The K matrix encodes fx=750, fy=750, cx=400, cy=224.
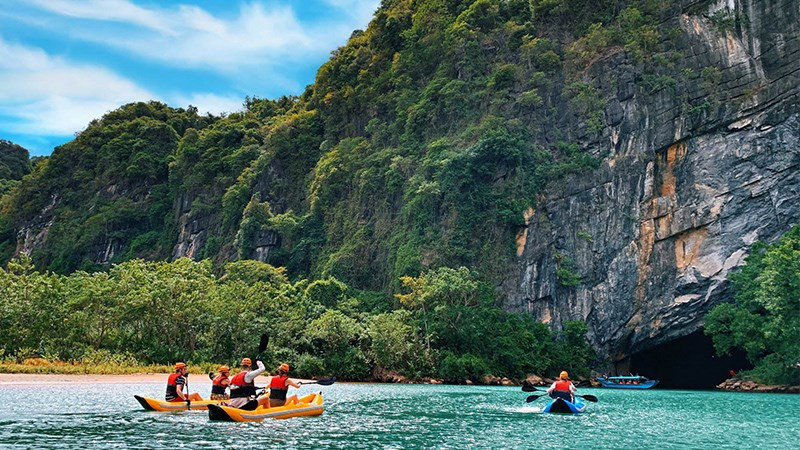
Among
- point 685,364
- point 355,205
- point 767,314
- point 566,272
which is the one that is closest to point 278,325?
point 355,205

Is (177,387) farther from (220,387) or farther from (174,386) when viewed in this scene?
(220,387)

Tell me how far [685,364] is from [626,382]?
1250 cm

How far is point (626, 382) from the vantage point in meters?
41.2

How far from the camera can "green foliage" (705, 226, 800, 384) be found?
124 feet

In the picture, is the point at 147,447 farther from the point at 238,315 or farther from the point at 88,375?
the point at 238,315

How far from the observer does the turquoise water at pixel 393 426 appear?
1477cm

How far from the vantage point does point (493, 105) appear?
170 feet

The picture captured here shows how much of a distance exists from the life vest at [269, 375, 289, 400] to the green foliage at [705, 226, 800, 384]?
1115 inches

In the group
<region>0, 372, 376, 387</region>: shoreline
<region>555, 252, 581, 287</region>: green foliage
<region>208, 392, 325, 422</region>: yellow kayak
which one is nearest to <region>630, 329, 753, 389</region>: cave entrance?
<region>555, 252, 581, 287</region>: green foliage

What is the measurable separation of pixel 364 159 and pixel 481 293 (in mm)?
17047

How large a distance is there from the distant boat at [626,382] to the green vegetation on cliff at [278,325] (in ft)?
8.66

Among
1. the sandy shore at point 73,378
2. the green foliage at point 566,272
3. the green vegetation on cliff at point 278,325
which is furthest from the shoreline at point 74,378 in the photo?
the green foliage at point 566,272

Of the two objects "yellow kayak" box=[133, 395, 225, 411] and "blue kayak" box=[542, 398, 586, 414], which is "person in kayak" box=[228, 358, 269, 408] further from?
"blue kayak" box=[542, 398, 586, 414]

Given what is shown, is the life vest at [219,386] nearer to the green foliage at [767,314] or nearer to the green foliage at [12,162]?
the green foliage at [767,314]
